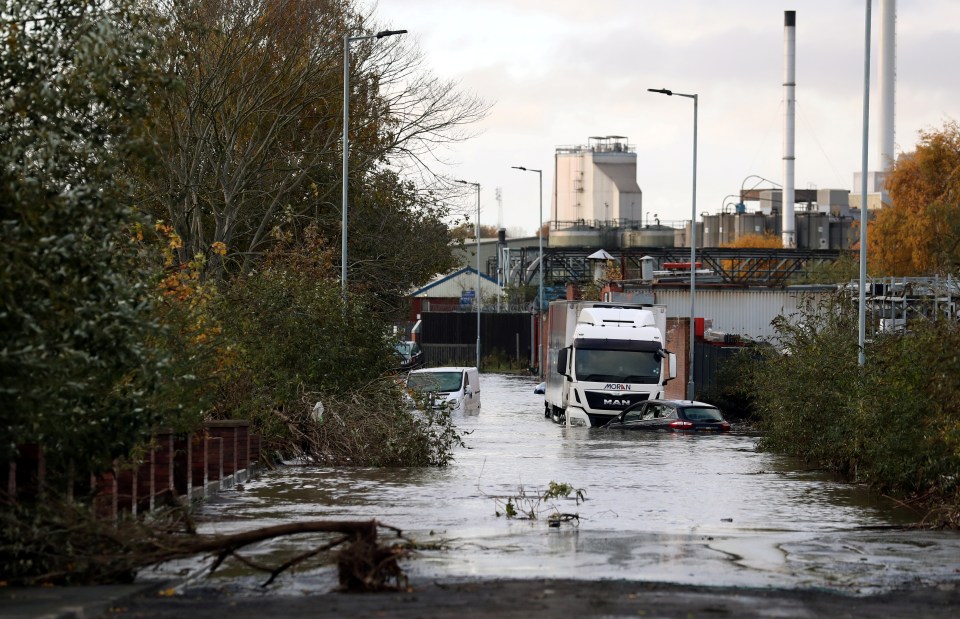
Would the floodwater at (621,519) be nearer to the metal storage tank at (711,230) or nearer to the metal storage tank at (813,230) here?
the metal storage tank at (813,230)

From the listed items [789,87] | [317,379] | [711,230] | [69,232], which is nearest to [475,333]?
[789,87]

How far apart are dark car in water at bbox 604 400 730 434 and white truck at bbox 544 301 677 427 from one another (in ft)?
7.05

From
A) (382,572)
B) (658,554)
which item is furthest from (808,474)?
(382,572)

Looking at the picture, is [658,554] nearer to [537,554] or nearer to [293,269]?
[537,554]

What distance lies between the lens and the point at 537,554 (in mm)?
12516

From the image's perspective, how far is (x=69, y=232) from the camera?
1077cm

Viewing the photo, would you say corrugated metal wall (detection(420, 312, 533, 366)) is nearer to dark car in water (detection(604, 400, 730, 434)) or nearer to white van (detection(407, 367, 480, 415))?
white van (detection(407, 367, 480, 415))

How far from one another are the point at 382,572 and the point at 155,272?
6.31 meters

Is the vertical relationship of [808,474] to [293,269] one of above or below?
below

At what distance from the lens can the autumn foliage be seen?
57.1 meters

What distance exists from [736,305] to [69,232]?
151ft

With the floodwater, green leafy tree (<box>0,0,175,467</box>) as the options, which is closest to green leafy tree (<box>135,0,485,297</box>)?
the floodwater

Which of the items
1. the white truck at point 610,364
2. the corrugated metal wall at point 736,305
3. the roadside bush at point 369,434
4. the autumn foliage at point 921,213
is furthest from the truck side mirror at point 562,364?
the autumn foliage at point 921,213

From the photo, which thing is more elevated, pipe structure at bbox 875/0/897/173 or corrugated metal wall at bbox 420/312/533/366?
pipe structure at bbox 875/0/897/173
